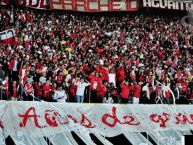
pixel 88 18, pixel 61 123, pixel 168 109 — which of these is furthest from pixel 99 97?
pixel 88 18

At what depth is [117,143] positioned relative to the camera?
→ 1132cm

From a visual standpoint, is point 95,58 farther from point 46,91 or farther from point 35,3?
point 35,3

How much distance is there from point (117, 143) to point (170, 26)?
22.3 meters

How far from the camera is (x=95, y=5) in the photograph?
33.2 meters

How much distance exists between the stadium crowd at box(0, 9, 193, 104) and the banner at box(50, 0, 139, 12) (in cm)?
55

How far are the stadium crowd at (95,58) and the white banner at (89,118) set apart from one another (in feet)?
15.2

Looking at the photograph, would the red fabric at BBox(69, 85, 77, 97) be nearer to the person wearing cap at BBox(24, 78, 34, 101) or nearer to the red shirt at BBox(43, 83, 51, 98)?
the red shirt at BBox(43, 83, 51, 98)

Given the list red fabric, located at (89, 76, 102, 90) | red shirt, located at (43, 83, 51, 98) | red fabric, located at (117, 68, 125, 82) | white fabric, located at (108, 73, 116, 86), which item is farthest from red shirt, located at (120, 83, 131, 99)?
red shirt, located at (43, 83, 51, 98)

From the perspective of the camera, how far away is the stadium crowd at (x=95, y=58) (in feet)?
54.2

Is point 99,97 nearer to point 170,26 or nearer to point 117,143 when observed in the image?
point 117,143

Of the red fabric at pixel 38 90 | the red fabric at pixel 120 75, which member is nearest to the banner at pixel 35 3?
the red fabric at pixel 120 75

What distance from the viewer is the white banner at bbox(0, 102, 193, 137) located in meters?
9.68

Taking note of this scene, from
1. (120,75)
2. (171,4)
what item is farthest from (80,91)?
(171,4)

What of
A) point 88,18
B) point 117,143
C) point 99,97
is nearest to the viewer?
point 117,143
